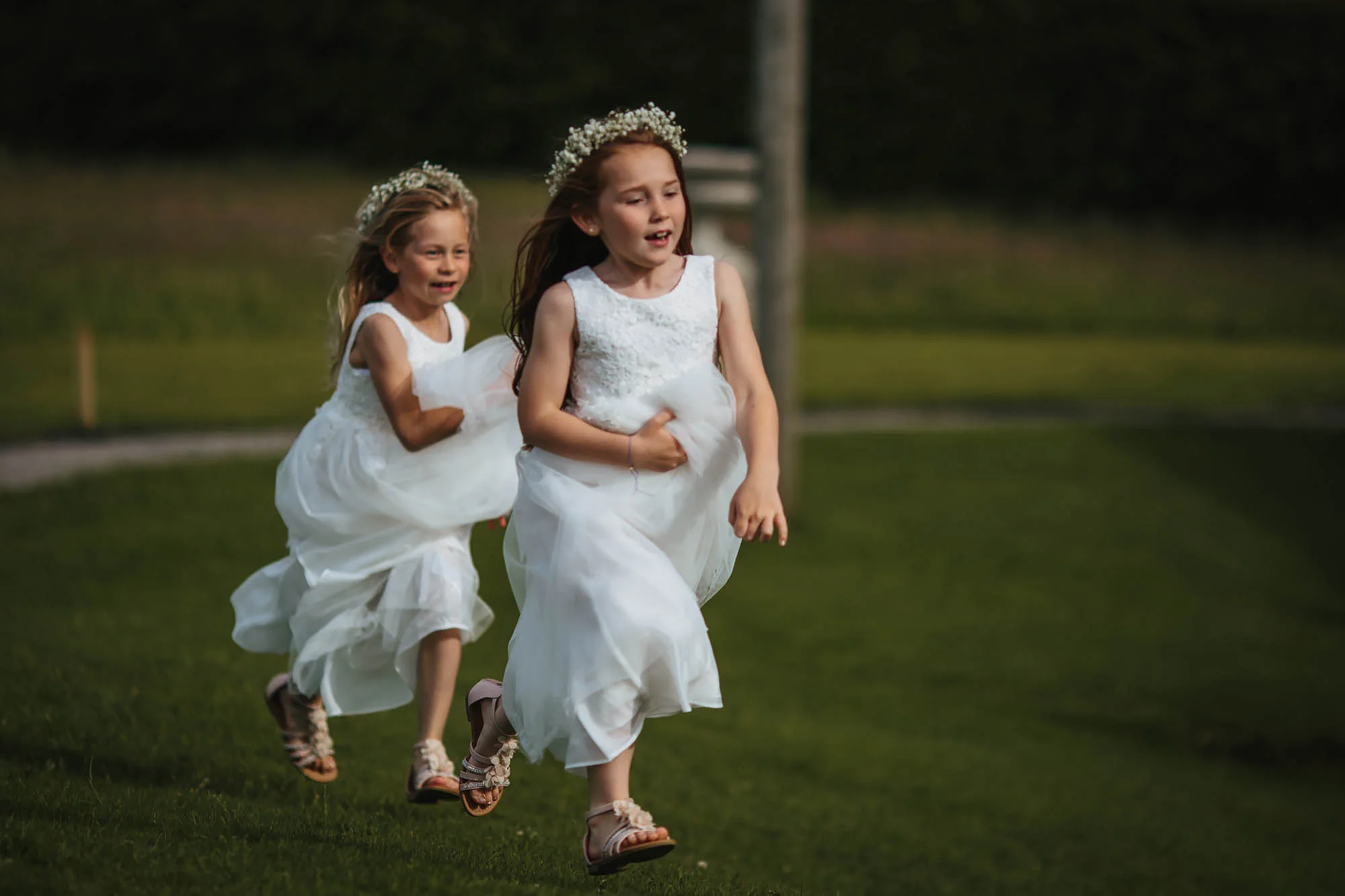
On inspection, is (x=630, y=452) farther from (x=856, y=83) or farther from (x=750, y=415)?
(x=856, y=83)

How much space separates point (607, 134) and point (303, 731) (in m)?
2.12

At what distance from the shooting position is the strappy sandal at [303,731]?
16.0 feet

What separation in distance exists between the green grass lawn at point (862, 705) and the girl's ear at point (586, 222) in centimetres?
155

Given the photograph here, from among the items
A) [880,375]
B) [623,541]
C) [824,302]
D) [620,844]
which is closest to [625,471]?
[623,541]

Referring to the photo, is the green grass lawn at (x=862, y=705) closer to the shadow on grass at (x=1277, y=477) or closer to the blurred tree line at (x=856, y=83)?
the shadow on grass at (x=1277, y=477)

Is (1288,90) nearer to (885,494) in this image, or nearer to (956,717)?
(885,494)

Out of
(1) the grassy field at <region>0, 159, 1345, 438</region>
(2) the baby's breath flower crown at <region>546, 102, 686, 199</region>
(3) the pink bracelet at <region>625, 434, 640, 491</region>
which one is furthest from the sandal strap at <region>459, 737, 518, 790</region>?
(1) the grassy field at <region>0, 159, 1345, 438</region>

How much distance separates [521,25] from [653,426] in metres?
20.8

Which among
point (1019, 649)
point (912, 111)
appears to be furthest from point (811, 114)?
point (1019, 649)

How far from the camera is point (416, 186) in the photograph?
464 centimetres

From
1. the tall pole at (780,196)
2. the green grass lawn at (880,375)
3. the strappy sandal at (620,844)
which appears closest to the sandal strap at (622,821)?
the strappy sandal at (620,844)

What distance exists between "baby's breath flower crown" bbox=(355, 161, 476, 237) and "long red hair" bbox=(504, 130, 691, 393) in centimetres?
58

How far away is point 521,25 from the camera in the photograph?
23516 millimetres

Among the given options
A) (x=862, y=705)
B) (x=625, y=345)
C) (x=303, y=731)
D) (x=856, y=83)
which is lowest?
(x=862, y=705)
